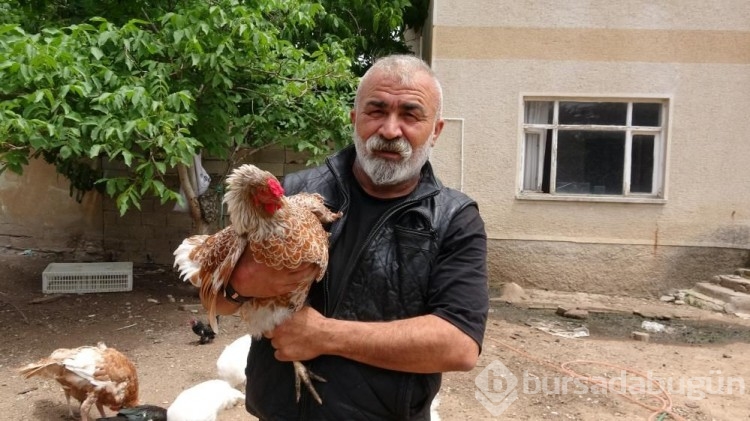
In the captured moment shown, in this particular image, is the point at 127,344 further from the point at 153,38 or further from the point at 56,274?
the point at 153,38

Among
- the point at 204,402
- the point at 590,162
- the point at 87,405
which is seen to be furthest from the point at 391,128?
the point at 590,162

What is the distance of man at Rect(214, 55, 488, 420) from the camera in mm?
1406

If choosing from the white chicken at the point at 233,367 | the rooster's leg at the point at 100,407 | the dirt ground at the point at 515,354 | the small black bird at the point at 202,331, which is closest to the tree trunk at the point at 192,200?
the dirt ground at the point at 515,354

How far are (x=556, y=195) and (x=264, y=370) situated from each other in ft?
23.9

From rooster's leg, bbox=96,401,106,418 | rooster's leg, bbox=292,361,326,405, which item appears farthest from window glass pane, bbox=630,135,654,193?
rooster's leg, bbox=292,361,326,405

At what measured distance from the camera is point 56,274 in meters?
6.44

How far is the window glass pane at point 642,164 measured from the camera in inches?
317

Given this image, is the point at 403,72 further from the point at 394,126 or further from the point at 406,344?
the point at 406,344

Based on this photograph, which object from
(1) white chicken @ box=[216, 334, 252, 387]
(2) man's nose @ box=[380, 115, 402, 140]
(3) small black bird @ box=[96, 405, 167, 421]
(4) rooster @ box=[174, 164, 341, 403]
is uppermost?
(2) man's nose @ box=[380, 115, 402, 140]

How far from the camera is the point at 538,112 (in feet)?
26.7

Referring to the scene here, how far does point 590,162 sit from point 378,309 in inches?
295

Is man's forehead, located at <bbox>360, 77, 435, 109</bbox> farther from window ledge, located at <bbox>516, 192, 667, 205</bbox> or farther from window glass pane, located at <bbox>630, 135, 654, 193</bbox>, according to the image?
window glass pane, located at <bbox>630, 135, 654, 193</bbox>

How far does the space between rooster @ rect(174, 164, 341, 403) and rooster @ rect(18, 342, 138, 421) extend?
7.89 ft

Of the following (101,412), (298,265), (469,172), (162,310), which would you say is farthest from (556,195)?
(298,265)
